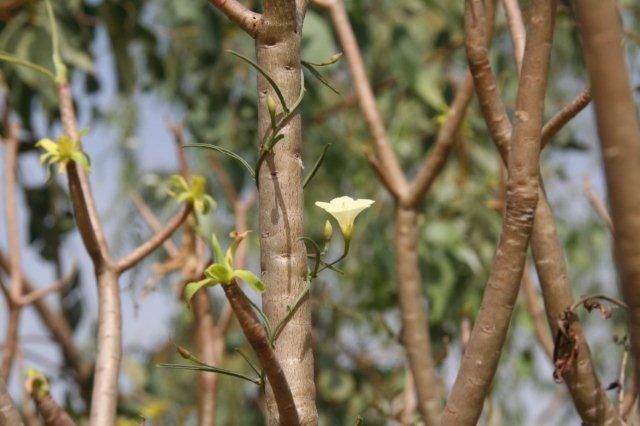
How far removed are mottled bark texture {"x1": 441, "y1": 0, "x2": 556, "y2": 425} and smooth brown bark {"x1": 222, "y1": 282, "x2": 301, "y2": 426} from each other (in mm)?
124

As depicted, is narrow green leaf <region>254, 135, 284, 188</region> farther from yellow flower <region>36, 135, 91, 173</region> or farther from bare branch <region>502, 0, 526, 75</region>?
bare branch <region>502, 0, 526, 75</region>

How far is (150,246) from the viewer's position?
960 millimetres

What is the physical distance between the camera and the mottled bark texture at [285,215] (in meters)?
0.61

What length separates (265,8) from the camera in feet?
2.16

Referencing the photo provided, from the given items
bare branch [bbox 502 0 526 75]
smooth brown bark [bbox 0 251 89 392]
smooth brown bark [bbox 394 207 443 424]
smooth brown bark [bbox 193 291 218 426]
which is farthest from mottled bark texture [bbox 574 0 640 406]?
smooth brown bark [bbox 0 251 89 392]

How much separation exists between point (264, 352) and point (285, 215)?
0.13 meters

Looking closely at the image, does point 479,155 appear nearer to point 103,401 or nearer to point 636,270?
point 103,401

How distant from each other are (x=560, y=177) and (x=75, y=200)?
196cm

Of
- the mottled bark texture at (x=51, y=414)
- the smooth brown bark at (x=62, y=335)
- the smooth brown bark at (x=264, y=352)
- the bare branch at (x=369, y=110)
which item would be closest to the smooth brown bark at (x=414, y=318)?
the bare branch at (x=369, y=110)

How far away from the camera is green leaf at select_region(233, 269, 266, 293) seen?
517 mm

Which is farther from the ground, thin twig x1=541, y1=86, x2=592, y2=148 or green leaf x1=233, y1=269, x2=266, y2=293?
thin twig x1=541, y1=86, x2=592, y2=148

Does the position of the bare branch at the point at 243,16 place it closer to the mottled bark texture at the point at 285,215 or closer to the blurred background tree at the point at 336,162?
the mottled bark texture at the point at 285,215

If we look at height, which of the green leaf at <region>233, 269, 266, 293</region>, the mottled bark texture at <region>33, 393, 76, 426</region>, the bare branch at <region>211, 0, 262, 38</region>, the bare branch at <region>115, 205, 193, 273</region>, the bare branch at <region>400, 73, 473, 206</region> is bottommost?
the mottled bark texture at <region>33, 393, 76, 426</region>

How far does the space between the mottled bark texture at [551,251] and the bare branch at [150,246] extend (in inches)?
12.6
